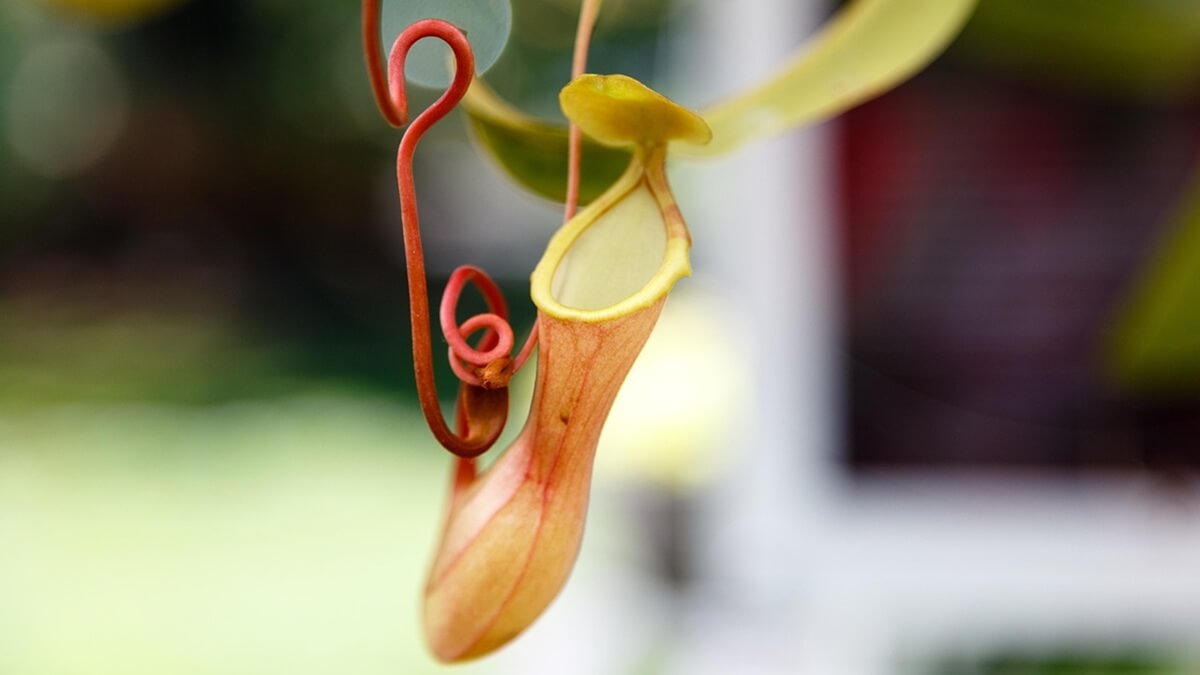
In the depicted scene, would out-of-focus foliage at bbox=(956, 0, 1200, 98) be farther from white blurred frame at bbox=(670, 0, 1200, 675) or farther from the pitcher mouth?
white blurred frame at bbox=(670, 0, 1200, 675)

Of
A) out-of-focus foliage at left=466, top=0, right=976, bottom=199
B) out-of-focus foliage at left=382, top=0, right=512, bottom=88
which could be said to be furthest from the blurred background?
out-of-focus foliage at left=382, top=0, right=512, bottom=88

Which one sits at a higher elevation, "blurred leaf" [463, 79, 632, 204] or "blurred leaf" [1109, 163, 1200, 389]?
"blurred leaf" [1109, 163, 1200, 389]

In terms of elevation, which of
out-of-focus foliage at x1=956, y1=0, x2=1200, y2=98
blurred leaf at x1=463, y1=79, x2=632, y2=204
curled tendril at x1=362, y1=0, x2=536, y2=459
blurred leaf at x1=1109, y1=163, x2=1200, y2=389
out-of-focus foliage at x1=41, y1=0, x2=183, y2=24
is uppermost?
out-of-focus foliage at x1=956, y1=0, x2=1200, y2=98

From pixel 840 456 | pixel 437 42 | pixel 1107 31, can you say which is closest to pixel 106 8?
pixel 1107 31

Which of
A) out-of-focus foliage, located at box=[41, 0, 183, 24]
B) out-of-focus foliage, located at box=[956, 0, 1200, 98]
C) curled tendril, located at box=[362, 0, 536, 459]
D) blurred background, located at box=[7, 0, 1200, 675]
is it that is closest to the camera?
curled tendril, located at box=[362, 0, 536, 459]

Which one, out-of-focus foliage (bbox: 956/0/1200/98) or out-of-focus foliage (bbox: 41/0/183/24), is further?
out-of-focus foliage (bbox: 956/0/1200/98)

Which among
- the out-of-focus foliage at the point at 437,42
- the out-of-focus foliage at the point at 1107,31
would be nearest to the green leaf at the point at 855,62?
the out-of-focus foliage at the point at 1107,31

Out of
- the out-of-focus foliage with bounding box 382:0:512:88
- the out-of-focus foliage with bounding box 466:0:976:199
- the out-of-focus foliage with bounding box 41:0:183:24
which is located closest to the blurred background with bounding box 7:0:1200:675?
→ the out-of-focus foliage with bounding box 41:0:183:24

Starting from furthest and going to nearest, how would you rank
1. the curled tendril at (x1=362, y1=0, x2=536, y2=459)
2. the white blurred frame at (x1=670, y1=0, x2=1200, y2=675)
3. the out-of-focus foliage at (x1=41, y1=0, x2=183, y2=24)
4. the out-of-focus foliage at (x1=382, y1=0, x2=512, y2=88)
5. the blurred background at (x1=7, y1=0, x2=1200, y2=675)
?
the out-of-focus foliage at (x1=382, y1=0, x2=512, y2=88), the white blurred frame at (x1=670, y1=0, x2=1200, y2=675), the blurred background at (x1=7, y1=0, x2=1200, y2=675), the out-of-focus foliage at (x1=41, y1=0, x2=183, y2=24), the curled tendril at (x1=362, y1=0, x2=536, y2=459)

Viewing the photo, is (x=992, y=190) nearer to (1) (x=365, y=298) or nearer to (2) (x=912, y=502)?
(2) (x=912, y=502)
